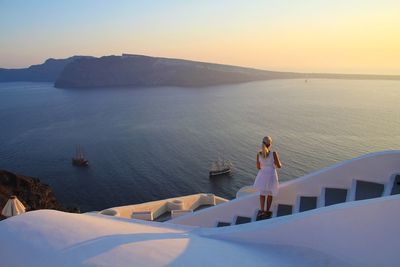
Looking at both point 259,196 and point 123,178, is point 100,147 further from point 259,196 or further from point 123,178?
point 259,196

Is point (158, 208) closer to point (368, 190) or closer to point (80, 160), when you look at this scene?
point (368, 190)

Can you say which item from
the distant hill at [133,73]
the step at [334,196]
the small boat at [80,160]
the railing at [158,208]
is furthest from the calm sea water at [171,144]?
the distant hill at [133,73]

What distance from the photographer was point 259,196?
463 cm

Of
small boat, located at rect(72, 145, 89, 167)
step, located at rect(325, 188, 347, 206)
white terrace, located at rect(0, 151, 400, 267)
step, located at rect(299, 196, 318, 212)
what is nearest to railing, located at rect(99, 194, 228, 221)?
step, located at rect(299, 196, 318, 212)

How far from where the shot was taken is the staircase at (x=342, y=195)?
3.77m

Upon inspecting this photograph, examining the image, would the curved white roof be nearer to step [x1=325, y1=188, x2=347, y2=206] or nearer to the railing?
step [x1=325, y1=188, x2=347, y2=206]

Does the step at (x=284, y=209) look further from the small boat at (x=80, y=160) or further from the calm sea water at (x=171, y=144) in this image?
the small boat at (x=80, y=160)

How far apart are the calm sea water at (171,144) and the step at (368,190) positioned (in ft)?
83.6

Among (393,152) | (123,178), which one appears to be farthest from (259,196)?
(123,178)

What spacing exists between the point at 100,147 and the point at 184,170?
1457 centimetres

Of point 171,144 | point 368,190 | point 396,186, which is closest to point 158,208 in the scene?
point 368,190

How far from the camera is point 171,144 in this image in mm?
43938

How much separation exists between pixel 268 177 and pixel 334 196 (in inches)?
30.4

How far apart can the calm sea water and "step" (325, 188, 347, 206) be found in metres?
25.3
